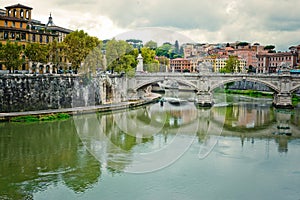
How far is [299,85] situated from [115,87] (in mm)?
11063

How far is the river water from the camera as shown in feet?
29.5

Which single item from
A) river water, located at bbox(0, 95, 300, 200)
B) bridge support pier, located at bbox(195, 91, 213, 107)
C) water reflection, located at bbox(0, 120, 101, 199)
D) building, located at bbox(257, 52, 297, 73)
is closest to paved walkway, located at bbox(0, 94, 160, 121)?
river water, located at bbox(0, 95, 300, 200)

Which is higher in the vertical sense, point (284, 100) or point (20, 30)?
point (20, 30)

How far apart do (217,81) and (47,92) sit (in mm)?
10899

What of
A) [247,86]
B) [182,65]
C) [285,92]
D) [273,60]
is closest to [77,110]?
[285,92]

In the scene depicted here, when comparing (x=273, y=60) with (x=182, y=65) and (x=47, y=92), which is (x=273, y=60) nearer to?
(x=182, y=65)

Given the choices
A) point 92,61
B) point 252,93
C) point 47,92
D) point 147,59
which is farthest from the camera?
point 252,93

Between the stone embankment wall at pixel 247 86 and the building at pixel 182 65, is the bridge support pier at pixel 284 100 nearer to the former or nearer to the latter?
the stone embankment wall at pixel 247 86

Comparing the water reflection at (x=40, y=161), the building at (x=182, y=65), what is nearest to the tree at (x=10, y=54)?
the water reflection at (x=40, y=161)

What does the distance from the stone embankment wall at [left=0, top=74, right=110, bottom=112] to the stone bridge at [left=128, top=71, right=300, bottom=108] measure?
4180 millimetres

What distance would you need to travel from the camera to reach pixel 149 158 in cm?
1156

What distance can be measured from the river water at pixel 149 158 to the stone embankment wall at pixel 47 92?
2.05 m

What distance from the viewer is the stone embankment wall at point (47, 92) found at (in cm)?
1769

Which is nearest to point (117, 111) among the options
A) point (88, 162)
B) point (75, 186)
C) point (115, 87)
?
point (115, 87)
